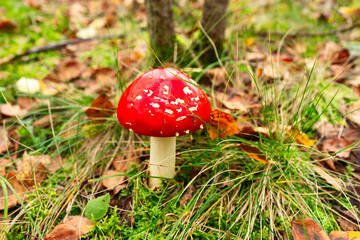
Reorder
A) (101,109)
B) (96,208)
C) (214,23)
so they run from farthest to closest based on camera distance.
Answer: (214,23) < (101,109) < (96,208)

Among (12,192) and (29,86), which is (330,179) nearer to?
(12,192)

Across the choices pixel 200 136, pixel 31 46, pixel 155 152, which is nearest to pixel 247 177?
pixel 200 136

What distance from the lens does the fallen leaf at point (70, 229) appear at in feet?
4.51

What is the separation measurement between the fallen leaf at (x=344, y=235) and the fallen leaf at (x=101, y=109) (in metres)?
1.64

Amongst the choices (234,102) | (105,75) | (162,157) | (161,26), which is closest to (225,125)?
(234,102)

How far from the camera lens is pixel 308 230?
1334mm

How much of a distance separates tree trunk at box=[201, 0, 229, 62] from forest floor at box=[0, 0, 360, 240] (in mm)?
124

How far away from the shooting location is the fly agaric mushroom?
1.28 m

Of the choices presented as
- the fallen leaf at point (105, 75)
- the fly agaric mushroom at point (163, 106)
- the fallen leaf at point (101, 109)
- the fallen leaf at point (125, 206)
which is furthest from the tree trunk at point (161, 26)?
the fallen leaf at point (125, 206)

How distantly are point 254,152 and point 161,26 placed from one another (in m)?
1.48

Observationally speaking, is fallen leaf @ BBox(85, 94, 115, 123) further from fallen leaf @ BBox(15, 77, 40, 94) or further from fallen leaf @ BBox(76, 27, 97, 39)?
fallen leaf @ BBox(76, 27, 97, 39)

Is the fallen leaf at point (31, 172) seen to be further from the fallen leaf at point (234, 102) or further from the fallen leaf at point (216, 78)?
the fallen leaf at point (216, 78)

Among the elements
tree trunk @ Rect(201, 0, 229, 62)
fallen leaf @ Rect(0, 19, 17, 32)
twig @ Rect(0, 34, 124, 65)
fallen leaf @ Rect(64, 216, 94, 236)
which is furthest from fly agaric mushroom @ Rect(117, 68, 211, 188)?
fallen leaf @ Rect(0, 19, 17, 32)

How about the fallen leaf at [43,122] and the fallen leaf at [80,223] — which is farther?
the fallen leaf at [43,122]
